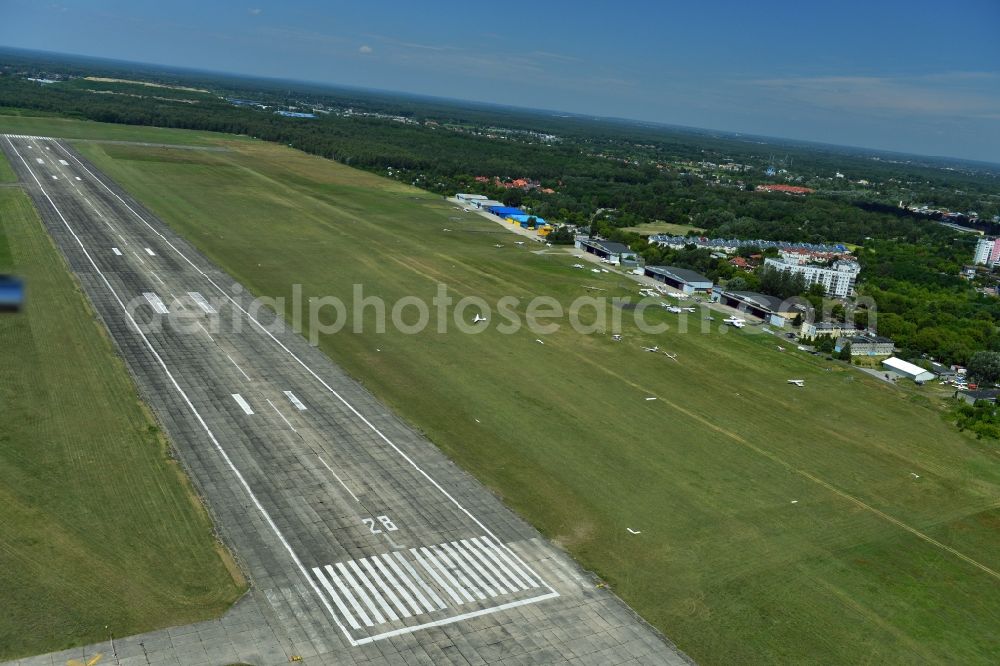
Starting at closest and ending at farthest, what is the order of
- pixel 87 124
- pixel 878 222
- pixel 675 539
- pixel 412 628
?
pixel 412 628, pixel 675 539, pixel 878 222, pixel 87 124

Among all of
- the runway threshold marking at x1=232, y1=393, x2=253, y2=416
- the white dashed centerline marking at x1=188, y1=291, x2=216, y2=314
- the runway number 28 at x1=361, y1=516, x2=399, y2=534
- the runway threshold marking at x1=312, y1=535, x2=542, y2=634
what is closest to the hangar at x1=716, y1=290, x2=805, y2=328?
the white dashed centerline marking at x1=188, y1=291, x2=216, y2=314

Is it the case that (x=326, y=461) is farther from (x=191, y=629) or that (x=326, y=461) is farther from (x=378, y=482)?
(x=191, y=629)

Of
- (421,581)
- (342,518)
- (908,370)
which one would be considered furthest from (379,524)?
(908,370)

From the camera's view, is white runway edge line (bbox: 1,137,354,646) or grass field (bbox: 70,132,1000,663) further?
grass field (bbox: 70,132,1000,663)

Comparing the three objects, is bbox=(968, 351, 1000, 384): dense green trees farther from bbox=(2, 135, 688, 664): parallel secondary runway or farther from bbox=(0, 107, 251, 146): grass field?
bbox=(0, 107, 251, 146): grass field

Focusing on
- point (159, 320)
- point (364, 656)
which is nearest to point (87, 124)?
point (159, 320)

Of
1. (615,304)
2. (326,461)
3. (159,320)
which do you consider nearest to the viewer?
(326,461)

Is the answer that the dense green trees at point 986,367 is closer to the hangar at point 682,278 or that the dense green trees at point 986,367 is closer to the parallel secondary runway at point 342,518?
the hangar at point 682,278
